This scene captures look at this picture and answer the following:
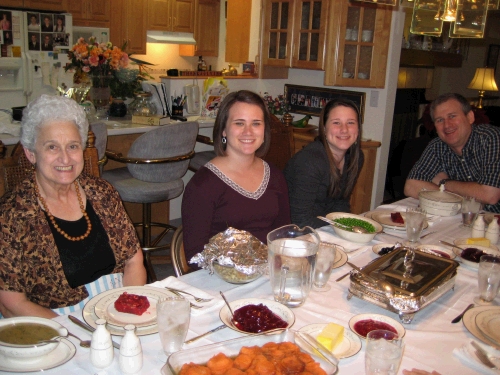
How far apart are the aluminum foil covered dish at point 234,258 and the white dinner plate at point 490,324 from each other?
23.4 inches

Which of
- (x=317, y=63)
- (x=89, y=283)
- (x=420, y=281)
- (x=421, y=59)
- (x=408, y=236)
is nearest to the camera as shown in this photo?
(x=420, y=281)

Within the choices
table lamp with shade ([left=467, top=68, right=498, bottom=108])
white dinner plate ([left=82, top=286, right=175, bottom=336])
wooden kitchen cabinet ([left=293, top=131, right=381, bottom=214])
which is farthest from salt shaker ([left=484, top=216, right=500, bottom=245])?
table lamp with shade ([left=467, top=68, right=498, bottom=108])

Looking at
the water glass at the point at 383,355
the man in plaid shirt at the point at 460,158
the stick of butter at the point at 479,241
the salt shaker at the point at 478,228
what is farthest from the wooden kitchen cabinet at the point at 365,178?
the water glass at the point at 383,355

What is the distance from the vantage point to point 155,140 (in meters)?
Result: 2.86

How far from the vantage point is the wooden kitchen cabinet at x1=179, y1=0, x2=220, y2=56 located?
6.26 metres

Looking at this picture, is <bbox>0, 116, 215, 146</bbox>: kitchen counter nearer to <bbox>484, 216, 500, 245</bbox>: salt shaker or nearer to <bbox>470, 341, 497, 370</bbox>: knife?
<bbox>484, 216, 500, 245</bbox>: salt shaker

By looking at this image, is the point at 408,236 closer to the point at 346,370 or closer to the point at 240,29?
the point at 346,370

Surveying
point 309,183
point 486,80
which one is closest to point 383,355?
point 309,183

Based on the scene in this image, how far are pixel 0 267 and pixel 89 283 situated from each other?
275 mm

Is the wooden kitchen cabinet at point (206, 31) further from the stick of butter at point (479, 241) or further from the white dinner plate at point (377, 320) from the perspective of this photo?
the white dinner plate at point (377, 320)

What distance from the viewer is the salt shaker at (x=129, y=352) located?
1.01 meters

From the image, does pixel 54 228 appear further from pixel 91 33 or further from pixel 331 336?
pixel 91 33

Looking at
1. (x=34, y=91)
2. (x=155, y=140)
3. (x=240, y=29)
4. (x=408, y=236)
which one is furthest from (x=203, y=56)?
(x=408, y=236)

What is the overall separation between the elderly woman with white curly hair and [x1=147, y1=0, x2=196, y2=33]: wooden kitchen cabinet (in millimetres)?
4589
